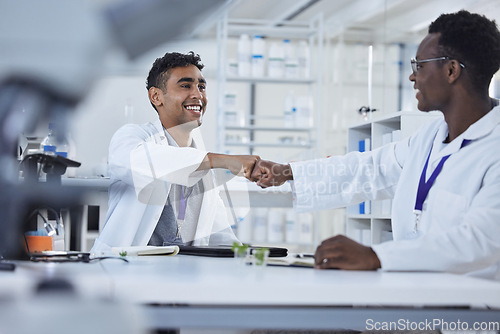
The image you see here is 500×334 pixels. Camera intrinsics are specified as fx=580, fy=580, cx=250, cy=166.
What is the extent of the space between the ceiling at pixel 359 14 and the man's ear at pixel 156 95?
2.66 m

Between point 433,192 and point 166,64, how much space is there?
46.9 inches

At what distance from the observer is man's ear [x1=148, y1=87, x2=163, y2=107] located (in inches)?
90.0

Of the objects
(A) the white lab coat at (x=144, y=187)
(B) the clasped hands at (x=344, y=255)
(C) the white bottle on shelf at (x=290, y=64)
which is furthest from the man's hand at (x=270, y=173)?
(C) the white bottle on shelf at (x=290, y=64)

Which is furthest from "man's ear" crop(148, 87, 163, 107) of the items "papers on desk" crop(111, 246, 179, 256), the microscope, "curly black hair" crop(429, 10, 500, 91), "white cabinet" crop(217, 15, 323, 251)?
"white cabinet" crop(217, 15, 323, 251)

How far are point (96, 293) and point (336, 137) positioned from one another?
5776mm

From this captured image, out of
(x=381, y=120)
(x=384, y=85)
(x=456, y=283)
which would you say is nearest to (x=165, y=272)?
(x=456, y=283)

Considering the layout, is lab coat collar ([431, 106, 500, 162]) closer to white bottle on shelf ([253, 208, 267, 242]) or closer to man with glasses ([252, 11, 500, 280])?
man with glasses ([252, 11, 500, 280])

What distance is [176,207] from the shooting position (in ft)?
6.79

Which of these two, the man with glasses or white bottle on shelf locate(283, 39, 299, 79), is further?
white bottle on shelf locate(283, 39, 299, 79)

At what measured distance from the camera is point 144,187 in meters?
1.98

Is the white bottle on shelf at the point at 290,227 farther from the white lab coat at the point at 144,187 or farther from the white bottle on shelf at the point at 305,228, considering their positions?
the white lab coat at the point at 144,187

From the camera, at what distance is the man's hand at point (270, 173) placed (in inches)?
75.4

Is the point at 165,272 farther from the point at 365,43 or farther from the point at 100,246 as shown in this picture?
the point at 365,43

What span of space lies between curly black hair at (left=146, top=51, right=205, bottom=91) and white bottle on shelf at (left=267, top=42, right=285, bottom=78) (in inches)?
98.5
